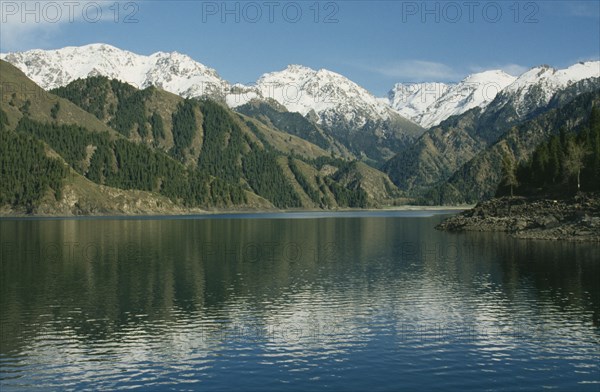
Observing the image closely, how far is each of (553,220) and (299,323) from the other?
125 metres

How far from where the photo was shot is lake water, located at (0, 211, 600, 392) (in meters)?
42.6

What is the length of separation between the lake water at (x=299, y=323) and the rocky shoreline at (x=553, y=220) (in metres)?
38.2

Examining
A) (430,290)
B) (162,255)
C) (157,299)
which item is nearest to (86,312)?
(157,299)

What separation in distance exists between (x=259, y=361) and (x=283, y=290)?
32296 mm

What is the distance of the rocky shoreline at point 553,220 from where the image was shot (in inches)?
5915

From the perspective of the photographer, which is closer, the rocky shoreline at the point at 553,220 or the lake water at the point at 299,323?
the lake water at the point at 299,323

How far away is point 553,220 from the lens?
164625mm

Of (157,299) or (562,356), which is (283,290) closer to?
(157,299)

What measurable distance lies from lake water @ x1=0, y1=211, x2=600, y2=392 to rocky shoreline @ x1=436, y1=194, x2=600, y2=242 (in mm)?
38154

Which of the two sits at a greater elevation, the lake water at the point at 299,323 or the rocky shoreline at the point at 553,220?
the rocky shoreline at the point at 553,220

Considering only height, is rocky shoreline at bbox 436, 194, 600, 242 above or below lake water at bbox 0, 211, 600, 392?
above

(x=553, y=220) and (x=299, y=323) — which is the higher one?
(x=553, y=220)

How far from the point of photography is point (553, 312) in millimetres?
63781

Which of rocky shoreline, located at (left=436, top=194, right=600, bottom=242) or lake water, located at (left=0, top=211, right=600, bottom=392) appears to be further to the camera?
rocky shoreline, located at (left=436, top=194, right=600, bottom=242)
